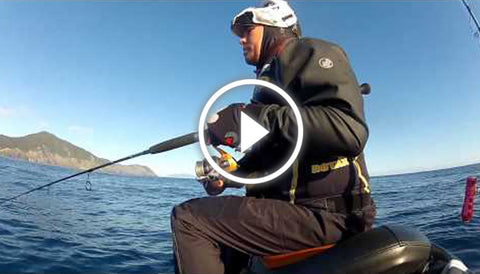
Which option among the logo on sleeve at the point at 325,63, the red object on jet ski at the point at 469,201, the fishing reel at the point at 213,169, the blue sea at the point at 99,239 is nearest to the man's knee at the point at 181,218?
the fishing reel at the point at 213,169

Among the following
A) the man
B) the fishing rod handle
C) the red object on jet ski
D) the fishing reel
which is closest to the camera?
the man

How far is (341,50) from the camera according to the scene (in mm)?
2064

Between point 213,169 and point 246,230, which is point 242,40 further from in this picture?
point 246,230

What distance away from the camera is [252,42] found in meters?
2.49

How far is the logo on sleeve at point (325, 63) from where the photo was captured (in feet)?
6.03

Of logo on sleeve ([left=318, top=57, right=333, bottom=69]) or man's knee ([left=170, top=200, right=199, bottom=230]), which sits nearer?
logo on sleeve ([left=318, top=57, right=333, bottom=69])

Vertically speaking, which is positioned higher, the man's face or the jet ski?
the man's face

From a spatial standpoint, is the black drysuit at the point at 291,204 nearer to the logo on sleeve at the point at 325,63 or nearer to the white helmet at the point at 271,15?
the logo on sleeve at the point at 325,63

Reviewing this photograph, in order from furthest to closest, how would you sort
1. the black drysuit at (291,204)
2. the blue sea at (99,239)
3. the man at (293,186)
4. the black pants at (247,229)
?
the blue sea at (99,239) → the black pants at (247,229) → the black drysuit at (291,204) → the man at (293,186)

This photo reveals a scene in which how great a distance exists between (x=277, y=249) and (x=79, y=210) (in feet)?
41.5

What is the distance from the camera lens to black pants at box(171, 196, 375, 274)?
202 cm

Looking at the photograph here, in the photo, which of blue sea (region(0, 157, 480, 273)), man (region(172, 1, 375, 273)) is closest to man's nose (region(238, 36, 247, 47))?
man (region(172, 1, 375, 273))

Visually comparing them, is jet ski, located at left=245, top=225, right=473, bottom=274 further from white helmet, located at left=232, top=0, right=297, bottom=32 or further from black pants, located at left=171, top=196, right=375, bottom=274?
white helmet, located at left=232, top=0, right=297, bottom=32

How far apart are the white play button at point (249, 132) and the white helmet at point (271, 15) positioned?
89cm
